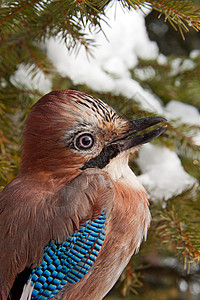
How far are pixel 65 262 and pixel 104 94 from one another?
3.33 ft

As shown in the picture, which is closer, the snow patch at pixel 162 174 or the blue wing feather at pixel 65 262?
the blue wing feather at pixel 65 262

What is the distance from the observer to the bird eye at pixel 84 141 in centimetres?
171

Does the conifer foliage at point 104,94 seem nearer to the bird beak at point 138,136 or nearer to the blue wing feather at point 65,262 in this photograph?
the bird beak at point 138,136

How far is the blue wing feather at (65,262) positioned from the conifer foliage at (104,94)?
472mm

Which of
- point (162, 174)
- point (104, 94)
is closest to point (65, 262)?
point (162, 174)

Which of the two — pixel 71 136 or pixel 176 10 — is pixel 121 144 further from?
pixel 176 10

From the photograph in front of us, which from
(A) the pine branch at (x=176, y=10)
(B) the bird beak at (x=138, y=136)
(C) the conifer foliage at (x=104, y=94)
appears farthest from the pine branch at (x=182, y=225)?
(A) the pine branch at (x=176, y=10)

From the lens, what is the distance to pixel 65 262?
1.56 metres

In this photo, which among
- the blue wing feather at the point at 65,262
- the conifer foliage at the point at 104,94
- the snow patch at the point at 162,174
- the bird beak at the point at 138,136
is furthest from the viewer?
the snow patch at the point at 162,174

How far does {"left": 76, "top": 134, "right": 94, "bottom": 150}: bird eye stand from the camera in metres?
1.71

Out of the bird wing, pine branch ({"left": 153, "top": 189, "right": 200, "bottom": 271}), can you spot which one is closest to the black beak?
the bird wing

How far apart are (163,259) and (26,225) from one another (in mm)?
1811

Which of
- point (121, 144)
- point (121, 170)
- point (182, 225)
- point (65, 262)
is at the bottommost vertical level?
point (65, 262)

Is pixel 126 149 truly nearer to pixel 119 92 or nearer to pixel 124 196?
pixel 124 196
